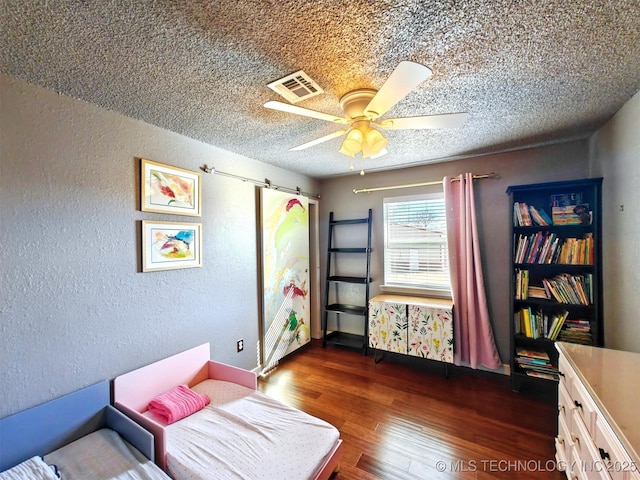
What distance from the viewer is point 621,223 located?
1.85 metres

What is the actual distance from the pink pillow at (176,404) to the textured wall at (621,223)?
111 inches

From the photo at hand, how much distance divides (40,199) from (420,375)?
334cm

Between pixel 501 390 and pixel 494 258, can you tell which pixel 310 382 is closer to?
pixel 501 390

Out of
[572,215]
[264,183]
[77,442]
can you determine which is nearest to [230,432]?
[77,442]

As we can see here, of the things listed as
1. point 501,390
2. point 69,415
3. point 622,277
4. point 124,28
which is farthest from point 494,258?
point 69,415

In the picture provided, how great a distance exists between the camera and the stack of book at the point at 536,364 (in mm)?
2318

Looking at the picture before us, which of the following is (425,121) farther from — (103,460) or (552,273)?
(103,460)

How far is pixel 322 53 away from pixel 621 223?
226 centimetres

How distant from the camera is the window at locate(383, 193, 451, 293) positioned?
3100 millimetres

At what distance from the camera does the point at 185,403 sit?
6.08 ft

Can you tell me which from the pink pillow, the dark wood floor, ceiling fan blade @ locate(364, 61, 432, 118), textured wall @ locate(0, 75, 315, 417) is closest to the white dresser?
the dark wood floor

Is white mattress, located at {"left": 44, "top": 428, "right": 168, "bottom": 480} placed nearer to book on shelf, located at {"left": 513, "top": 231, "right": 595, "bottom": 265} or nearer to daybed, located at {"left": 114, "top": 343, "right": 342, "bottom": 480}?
daybed, located at {"left": 114, "top": 343, "right": 342, "bottom": 480}

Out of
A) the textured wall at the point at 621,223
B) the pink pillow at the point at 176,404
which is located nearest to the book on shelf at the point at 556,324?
the textured wall at the point at 621,223

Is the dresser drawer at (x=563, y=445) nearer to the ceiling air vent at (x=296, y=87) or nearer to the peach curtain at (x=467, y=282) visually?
the peach curtain at (x=467, y=282)
